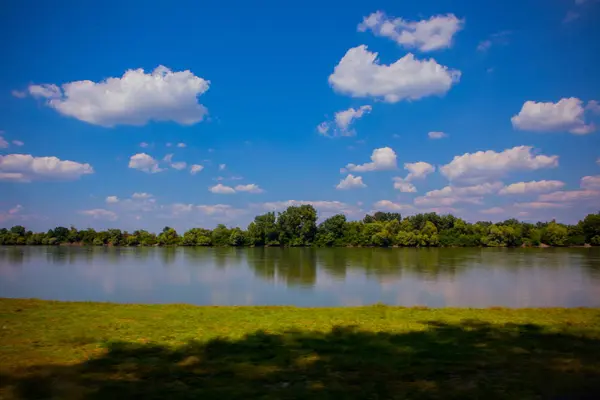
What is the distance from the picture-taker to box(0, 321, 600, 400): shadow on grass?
17.8ft

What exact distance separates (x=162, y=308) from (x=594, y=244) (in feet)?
374

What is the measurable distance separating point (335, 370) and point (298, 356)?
0.97 metres

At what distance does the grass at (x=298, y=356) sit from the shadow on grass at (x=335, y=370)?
0.06 feet

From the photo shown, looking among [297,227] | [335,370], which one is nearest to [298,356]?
[335,370]

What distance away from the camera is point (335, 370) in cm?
642

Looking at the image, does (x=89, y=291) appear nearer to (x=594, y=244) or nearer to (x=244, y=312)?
(x=244, y=312)

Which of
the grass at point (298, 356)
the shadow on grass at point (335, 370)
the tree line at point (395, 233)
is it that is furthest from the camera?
the tree line at point (395, 233)

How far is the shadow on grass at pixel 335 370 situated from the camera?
5438mm

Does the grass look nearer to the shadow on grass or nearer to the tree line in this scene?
the shadow on grass

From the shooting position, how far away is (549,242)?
10069 cm

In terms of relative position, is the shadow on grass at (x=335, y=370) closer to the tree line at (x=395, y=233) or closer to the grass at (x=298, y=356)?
the grass at (x=298, y=356)

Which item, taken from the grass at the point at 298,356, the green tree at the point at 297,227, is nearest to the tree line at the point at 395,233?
Answer: the green tree at the point at 297,227

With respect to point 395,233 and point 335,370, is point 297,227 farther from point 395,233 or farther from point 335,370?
point 335,370

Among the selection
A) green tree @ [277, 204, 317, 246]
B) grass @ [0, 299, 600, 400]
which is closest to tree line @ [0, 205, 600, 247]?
green tree @ [277, 204, 317, 246]
